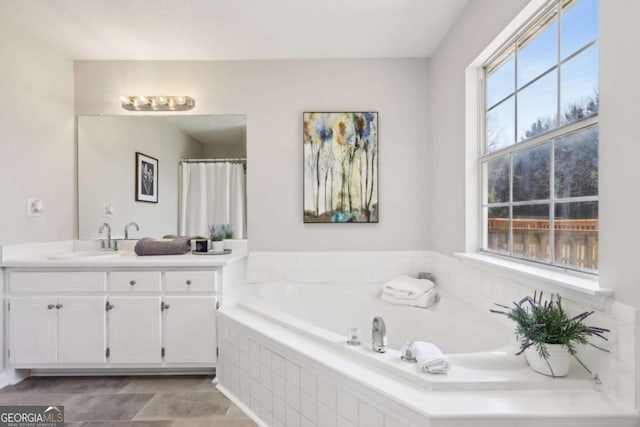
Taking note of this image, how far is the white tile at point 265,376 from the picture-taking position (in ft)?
5.55

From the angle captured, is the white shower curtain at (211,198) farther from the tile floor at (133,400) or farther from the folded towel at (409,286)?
the folded towel at (409,286)

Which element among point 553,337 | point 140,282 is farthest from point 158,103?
point 553,337

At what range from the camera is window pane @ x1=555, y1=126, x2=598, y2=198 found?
1.26 meters

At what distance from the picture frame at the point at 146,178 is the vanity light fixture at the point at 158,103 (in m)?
0.40

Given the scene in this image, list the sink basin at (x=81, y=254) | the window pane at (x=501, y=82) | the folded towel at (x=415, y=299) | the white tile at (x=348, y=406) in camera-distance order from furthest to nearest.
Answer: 1. the sink basin at (x=81, y=254)
2. the folded towel at (x=415, y=299)
3. the window pane at (x=501, y=82)
4. the white tile at (x=348, y=406)

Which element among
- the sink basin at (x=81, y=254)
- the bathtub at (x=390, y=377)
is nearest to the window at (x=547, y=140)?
the bathtub at (x=390, y=377)

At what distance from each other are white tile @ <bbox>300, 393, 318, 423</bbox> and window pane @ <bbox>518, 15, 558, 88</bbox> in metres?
1.83

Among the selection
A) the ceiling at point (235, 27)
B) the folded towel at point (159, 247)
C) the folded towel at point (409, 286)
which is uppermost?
the ceiling at point (235, 27)

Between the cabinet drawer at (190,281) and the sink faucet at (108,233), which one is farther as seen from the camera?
the sink faucet at (108,233)

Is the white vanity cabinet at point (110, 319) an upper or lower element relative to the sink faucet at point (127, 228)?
lower

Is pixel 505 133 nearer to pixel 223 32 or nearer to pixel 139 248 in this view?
pixel 223 32

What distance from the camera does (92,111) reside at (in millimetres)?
2787

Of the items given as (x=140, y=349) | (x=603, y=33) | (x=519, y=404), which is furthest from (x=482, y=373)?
(x=140, y=349)

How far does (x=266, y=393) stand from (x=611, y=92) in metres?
1.94
